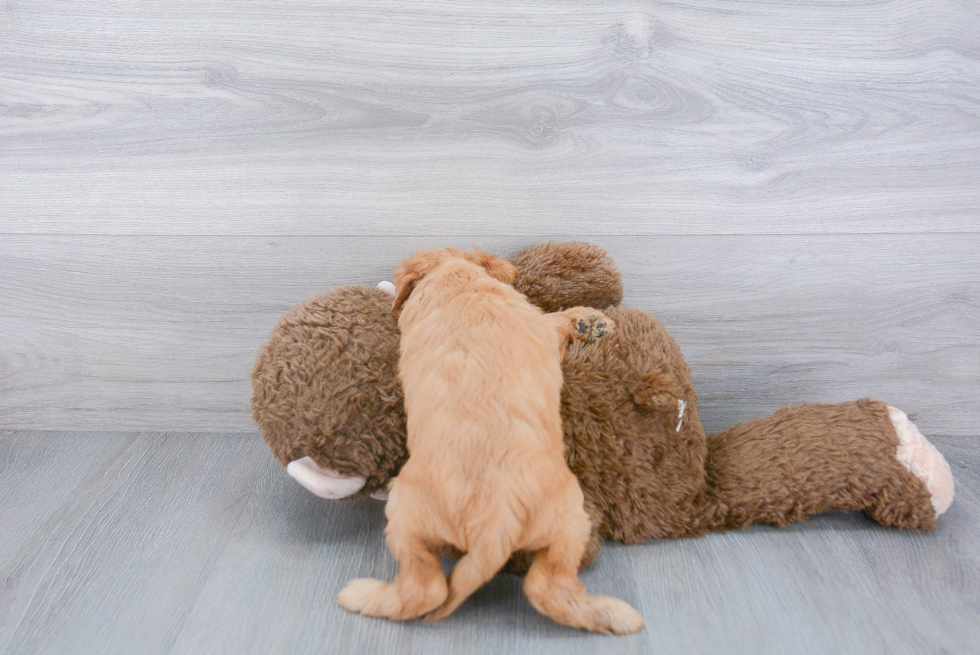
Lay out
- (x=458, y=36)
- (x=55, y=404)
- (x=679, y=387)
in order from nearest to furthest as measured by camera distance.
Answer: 1. (x=679, y=387)
2. (x=458, y=36)
3. (x=55, y=404)

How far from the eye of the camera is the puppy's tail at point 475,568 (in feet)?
2.43

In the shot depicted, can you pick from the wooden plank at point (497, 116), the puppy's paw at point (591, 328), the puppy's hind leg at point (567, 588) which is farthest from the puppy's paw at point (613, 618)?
the wooden plank at point (497, 116)

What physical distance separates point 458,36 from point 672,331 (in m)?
0.61

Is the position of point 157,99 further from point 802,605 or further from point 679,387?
point 802,605

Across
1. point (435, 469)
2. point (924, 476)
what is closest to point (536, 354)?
point (435, 469)

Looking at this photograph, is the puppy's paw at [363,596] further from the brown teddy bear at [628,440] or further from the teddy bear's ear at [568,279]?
the teddy bear's ear at [568,279]

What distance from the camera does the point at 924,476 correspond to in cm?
96

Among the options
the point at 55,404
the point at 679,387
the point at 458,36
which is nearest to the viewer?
the point at 679,387

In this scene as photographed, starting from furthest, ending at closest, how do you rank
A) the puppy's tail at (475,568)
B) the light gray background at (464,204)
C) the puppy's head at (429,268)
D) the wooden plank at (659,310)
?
1. the wooden plank at (659,310)
2. the light gray background at (464,204)
3. the puppy's head at (429,268)
4. the puppy's tail at (475,568)

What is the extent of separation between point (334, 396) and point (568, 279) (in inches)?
15.4

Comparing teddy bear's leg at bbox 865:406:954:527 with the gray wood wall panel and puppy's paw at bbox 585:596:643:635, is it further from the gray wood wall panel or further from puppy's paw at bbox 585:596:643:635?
puppy's paw at bbox 585:596:643:635

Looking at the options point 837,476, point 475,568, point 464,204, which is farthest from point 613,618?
point 464,204

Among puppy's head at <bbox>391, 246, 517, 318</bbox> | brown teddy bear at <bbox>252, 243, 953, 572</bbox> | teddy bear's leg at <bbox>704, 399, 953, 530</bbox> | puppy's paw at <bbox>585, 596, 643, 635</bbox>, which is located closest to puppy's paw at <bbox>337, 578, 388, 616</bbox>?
brown teddy bear at <bbox>252, 243, 953, 572</bbox>

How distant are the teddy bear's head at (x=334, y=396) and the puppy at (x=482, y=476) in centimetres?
11
